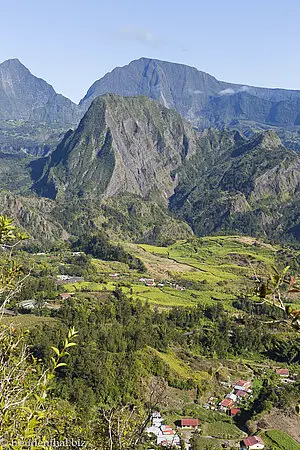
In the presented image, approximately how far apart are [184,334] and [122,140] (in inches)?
5362

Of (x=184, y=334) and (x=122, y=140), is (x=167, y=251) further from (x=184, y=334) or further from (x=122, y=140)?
(x=122, y=140)

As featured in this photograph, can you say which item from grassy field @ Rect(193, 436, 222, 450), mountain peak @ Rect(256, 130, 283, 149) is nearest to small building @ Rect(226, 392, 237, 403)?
grassy field @ Rect(193, 436, 222, 450)

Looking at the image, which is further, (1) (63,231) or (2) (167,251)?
(1) (63,231)

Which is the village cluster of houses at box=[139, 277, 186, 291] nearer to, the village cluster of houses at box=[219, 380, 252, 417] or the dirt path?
the village cluster of houses at box=[219, 380, 252, 417]

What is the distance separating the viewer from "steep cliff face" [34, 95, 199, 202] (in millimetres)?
168750

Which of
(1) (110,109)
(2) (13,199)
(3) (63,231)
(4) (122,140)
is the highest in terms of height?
(1) (110,109)

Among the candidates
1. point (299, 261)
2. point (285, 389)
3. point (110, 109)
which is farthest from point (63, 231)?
point (285, 389)

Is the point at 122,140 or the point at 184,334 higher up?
the point at 122,140

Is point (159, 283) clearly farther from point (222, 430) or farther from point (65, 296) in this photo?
point (222, 430)

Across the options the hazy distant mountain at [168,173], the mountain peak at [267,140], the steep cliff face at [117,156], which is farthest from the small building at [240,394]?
the mountain peak at [267,140]

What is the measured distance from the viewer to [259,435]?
110 ft

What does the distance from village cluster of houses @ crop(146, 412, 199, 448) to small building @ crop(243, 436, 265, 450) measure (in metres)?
3.71

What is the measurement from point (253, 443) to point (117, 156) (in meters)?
147

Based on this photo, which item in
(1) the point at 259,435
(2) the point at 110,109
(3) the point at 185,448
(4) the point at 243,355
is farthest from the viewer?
(2) the point at 110,109
